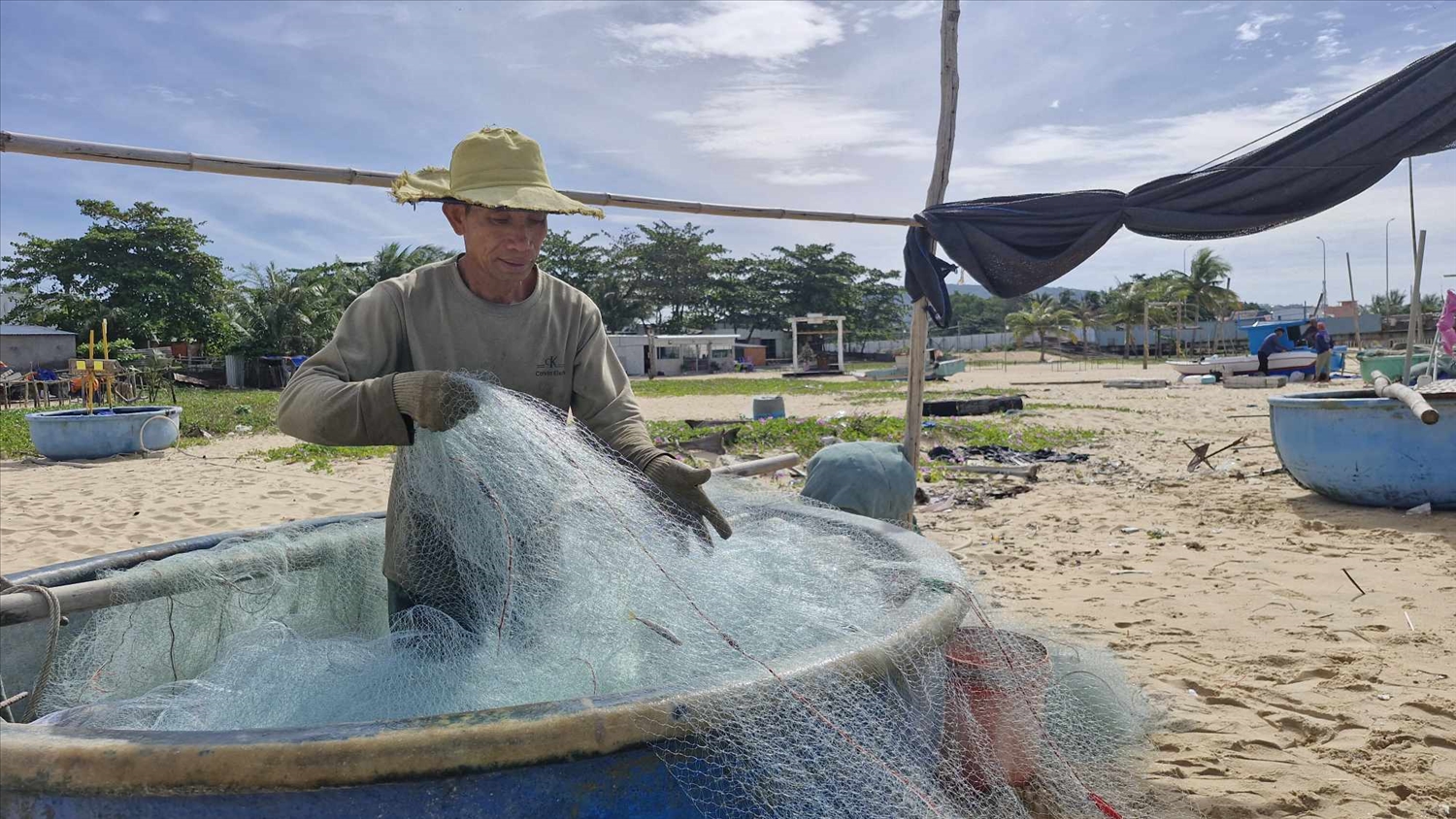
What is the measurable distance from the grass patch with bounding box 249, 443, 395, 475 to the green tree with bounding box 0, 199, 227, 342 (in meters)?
23.1

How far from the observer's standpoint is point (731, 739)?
159cm

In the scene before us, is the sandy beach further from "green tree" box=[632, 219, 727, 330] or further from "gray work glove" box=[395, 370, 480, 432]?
"green tree" box=[632, 219, 727, 330]

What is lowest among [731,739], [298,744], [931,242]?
[731,739]

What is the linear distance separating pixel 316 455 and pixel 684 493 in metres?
9.53

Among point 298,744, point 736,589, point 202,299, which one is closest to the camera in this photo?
point 298,744

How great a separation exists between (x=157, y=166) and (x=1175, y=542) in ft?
19.6

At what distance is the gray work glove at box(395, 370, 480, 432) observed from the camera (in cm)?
182

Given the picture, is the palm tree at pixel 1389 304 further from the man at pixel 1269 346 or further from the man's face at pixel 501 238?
the man's face at pixel 501 238

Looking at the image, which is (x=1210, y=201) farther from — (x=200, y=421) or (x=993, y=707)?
(x=200, y=421)

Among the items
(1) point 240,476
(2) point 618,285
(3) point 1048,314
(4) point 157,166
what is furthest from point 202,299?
(3) point 1048,314

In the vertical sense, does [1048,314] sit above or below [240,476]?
above

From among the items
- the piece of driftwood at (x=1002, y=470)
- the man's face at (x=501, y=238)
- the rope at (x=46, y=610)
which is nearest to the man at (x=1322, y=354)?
the piece of driftwood at (x=1002, y=470)

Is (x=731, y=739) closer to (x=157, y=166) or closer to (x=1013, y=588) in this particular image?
(x=157, y=166)

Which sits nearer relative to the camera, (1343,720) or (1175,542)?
(1343,720)
